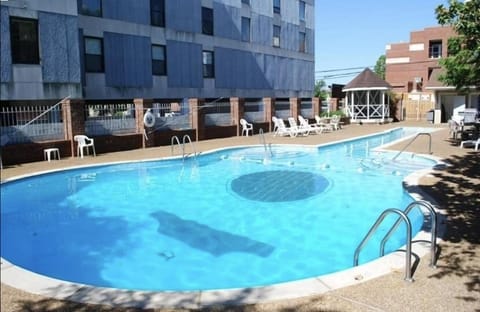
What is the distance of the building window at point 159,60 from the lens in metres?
23.7

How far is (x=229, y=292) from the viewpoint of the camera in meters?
4.25

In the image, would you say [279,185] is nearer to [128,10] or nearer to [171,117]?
[171,117]

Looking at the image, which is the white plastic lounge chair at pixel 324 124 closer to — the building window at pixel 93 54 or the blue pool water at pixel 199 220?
the blue pool water at pixel 199 220

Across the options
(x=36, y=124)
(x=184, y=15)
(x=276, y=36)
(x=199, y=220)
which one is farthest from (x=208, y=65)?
(x=199, y=220)

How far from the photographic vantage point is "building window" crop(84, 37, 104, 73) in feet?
66.8

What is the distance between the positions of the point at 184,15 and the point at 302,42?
1444cm

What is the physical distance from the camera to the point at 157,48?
23906 millimetres

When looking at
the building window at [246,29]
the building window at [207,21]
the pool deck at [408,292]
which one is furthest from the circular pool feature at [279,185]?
the building window at [246,29]

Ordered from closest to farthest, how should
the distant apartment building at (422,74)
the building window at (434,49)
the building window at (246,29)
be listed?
the building window at (246,29) < the distant apartment building at (422,74) < the building window at (434,49)

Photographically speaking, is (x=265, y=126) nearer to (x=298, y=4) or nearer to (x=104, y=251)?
(x=298, y=4)

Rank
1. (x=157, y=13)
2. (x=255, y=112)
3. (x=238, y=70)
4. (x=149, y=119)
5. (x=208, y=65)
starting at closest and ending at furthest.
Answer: (x=149, y=119)
(x=157, y=13)
(x=255, y=112)
(x=208, y=65)
(x=238, y=70)

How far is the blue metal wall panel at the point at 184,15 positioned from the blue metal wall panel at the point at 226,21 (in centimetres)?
168

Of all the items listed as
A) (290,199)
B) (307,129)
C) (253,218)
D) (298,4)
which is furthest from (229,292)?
(298,4)

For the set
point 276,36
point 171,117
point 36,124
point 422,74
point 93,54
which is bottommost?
point 36,124
